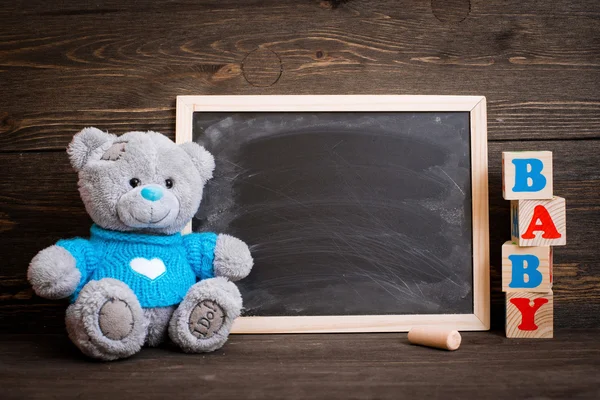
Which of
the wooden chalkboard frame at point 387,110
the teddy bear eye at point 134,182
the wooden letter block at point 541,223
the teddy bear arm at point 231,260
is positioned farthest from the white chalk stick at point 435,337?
the teddy bear eye at point 134,182

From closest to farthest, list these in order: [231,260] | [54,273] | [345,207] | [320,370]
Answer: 1. [320,370]
2. [54,273]
3. [231,260]
4. [345,207]

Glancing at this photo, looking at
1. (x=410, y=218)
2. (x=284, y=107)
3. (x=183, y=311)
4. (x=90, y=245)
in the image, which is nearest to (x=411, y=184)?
(x=410, y=218)

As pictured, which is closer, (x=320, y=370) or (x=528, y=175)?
(x=320, y=370)

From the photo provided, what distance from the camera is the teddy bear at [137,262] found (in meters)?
1.04

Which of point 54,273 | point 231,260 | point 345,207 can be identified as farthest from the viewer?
point 345,207

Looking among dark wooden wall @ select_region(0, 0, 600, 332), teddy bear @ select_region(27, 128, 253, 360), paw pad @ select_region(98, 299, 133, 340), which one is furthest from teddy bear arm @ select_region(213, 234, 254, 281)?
dark wooden wall @ select_region(0, 0, 600, 332)

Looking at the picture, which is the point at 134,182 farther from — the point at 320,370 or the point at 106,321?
the point at 320,370

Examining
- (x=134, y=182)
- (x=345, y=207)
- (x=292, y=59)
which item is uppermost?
(x=292, y=59)

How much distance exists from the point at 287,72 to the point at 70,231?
2.03 feet

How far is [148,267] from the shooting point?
1.13 m

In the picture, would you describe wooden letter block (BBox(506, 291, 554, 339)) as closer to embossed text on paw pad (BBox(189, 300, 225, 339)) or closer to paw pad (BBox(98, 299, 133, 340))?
embossed text on paw pad (BBox(189, 300, 225, 339))

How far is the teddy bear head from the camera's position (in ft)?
3.61

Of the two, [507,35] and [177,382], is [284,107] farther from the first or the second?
[177,382]

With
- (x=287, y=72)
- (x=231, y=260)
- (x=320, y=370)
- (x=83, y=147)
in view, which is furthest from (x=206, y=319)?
(x=287, y=72)
